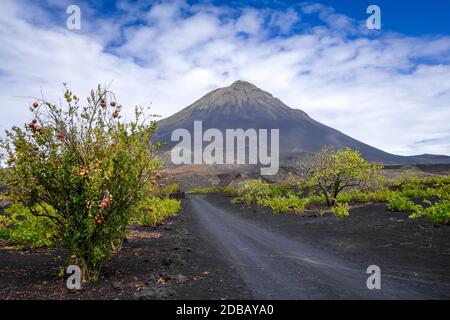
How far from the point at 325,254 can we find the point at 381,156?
20405cm

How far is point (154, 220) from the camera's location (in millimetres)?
18891

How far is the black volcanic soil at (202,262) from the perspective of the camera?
7.33 m

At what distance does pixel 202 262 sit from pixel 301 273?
9.32ft

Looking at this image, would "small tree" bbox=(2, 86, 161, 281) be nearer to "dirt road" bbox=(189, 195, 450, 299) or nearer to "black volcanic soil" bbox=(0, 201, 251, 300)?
"black volcanic soil" bbox=(0, 201, 251, 300)

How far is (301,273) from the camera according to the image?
29.3ft

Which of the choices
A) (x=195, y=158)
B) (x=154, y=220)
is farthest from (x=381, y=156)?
(x=154, y=220)

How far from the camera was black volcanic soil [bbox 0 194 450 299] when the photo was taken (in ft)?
24.1

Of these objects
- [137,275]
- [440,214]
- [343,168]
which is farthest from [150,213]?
[343,168]

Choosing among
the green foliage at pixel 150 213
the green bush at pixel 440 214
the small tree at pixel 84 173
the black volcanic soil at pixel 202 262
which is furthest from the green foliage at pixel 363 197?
the small tree at pixel 84 173

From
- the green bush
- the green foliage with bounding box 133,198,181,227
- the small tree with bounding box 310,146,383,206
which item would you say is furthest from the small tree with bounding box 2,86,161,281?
the small tree with bounding box 310,146,383,206

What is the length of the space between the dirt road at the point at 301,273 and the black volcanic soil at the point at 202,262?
0.24 metres

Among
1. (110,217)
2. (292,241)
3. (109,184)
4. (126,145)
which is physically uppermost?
(126,145)

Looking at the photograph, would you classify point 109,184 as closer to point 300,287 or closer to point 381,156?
point 300,287

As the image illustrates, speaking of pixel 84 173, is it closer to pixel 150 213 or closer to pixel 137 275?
pixel 137 275
